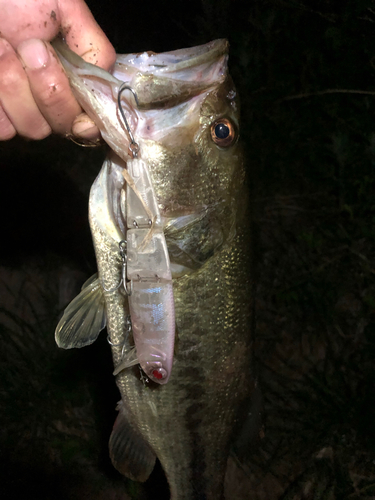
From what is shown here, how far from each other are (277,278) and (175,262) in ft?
9.78

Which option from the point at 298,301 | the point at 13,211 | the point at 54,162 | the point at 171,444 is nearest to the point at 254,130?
the point at 298,301

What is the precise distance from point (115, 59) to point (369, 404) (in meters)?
3.66

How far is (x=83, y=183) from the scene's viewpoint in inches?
178

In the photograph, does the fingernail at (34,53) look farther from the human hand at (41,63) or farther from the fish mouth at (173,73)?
the fish mouth at (173,73)

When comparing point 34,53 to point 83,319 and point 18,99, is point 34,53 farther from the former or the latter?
point 83,319

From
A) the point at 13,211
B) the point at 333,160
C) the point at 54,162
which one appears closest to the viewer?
the point at 333,160

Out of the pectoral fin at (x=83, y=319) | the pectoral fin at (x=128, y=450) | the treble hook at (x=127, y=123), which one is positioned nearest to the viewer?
the treble hook at (x=127, y=123)

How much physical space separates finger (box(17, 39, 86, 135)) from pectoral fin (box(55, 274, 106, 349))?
2.04ft

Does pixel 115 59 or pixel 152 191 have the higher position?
pixel 115 59

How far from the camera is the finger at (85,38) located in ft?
3.59

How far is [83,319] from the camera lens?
136cm

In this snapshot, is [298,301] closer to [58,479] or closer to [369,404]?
[369,404]

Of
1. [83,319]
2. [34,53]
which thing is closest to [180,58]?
[34,53]

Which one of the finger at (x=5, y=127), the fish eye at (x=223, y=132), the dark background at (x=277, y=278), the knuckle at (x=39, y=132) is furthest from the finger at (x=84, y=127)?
the dark background at (x=277, y=278)
